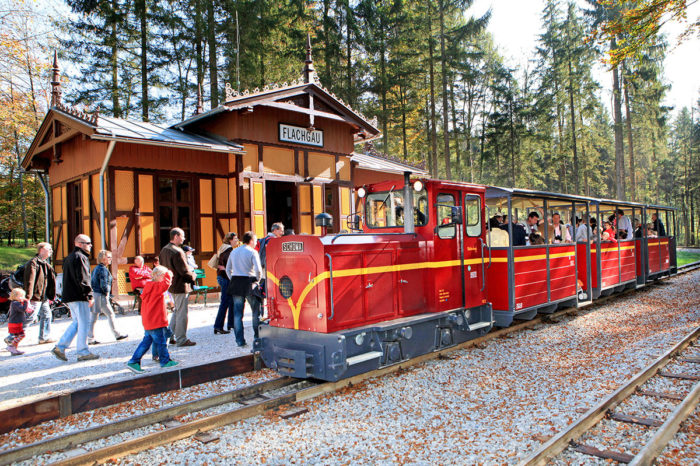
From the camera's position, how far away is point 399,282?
21.2ft

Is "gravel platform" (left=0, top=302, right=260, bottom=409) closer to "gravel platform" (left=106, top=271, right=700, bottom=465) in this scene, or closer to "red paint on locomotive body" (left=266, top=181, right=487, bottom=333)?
"red paint on locomotive body" (left=266, top=181, right=487, bottom=333)

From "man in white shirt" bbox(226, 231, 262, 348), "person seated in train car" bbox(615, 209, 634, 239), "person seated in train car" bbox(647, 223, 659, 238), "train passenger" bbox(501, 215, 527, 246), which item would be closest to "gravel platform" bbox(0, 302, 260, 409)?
"man in white shirt" bbox(226, 231, 262, 348)

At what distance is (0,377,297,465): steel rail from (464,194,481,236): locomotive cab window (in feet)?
12.3

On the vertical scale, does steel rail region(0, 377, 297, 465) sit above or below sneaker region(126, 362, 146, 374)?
below

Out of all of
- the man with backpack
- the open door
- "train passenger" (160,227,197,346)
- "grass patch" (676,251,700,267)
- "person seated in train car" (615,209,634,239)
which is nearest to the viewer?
"train passenger" (160,227,197,346)

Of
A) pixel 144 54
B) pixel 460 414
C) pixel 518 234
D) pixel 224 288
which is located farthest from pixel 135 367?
pixel 144 54

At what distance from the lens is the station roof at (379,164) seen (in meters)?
16.1

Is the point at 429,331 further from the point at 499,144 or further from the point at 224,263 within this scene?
the point at 499,144

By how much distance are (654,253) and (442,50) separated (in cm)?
1561

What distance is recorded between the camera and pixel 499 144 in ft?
112

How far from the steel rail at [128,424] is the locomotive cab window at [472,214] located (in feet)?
12.3

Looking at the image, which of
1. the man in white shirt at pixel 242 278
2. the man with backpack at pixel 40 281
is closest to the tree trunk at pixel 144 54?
the man with backpack at pixel 40 281

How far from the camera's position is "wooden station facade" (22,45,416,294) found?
37.4 ft

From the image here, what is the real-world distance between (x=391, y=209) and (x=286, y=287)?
2.10 meters
